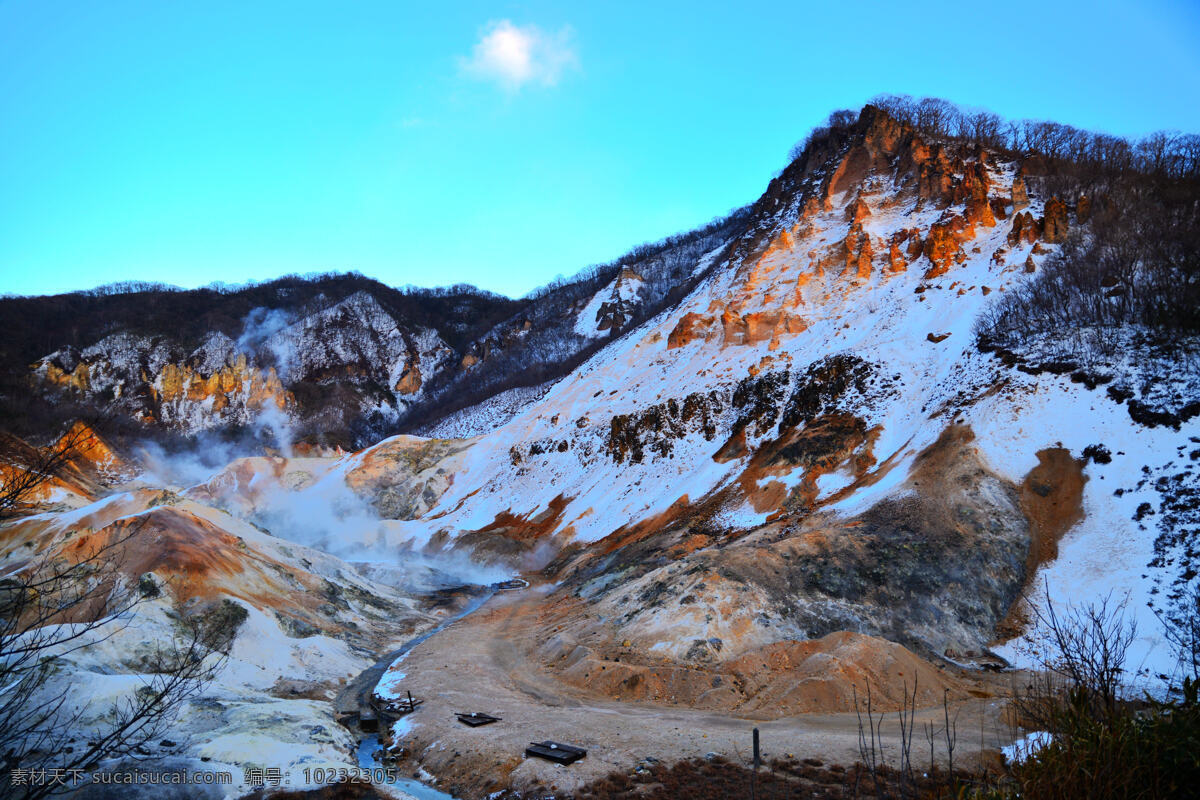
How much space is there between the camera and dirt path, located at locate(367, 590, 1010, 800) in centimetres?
1455

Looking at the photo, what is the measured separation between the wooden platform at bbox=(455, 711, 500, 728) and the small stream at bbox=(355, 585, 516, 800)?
6.69ft

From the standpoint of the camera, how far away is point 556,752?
602 inches

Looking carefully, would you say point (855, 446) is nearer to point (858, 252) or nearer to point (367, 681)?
point (367, 681)

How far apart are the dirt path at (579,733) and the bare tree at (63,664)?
6.44 meters

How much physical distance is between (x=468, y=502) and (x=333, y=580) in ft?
108

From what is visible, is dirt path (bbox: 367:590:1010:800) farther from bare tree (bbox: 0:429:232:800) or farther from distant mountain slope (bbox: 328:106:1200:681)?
bare tree (bbox: 0:429:232:800)

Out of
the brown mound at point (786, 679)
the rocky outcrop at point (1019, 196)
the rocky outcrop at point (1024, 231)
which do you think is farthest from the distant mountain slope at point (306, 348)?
the brown mound at point (786, 679)

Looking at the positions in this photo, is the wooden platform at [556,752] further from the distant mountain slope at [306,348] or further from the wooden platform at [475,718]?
the distant mountain slope at [306,348]

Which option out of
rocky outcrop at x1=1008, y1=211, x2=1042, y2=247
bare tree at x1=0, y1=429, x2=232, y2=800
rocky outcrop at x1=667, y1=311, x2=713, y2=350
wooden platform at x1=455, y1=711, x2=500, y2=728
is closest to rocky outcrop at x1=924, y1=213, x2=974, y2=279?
rocky outcrop at x1=1008, y1=211, x2=1042, y2=247

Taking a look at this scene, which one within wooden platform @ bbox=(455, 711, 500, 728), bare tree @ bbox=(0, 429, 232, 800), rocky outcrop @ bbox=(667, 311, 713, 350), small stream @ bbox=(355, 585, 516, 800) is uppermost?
rocky outcrop @ bbox=(667, 311, 713, 350)

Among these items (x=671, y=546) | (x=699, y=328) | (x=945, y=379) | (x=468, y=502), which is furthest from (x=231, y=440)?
(x=945, y=379)

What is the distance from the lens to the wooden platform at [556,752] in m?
14.9

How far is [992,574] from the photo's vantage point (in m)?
25.2

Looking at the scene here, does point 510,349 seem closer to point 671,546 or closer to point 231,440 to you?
point 231,440
